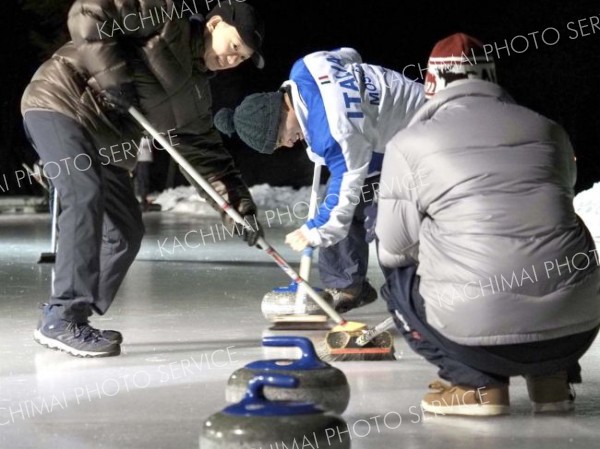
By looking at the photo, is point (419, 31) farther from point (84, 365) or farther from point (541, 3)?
point (84, 365)

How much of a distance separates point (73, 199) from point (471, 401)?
1.90 m

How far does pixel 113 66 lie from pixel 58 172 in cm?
45

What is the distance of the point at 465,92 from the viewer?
3471mm

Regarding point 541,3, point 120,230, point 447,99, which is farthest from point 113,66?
point 541,3

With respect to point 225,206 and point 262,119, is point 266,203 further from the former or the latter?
point 262,119

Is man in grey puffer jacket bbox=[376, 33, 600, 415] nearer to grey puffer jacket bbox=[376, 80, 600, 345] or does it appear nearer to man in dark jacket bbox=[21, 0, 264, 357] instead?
grey puffer jacket bbox=[376, 80, 600, 345]

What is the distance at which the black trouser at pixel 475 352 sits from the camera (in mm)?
→ 3396

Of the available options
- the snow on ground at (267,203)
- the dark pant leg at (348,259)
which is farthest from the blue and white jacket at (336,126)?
the snow on ground at (267,203)

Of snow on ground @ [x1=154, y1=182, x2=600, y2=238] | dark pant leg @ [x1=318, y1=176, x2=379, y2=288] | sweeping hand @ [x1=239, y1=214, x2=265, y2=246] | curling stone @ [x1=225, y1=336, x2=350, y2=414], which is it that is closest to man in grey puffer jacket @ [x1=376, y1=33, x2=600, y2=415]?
curling stone @ [x1=225, y1=336, x2=350, y2=414]

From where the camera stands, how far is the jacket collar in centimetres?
347

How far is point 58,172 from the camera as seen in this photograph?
15.2ft

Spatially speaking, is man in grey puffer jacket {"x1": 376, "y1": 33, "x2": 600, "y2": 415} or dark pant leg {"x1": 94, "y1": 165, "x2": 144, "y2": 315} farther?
dark pant leg {"x1": 94, "y1": 165, "x2": 144, "y2": 315}

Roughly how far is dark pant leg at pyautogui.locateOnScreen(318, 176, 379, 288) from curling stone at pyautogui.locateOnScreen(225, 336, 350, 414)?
2.51m

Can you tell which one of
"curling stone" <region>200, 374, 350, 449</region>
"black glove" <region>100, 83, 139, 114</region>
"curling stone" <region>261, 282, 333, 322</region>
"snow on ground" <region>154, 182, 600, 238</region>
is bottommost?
"snow on ground" <region>154, 182, 600, 238</region>
